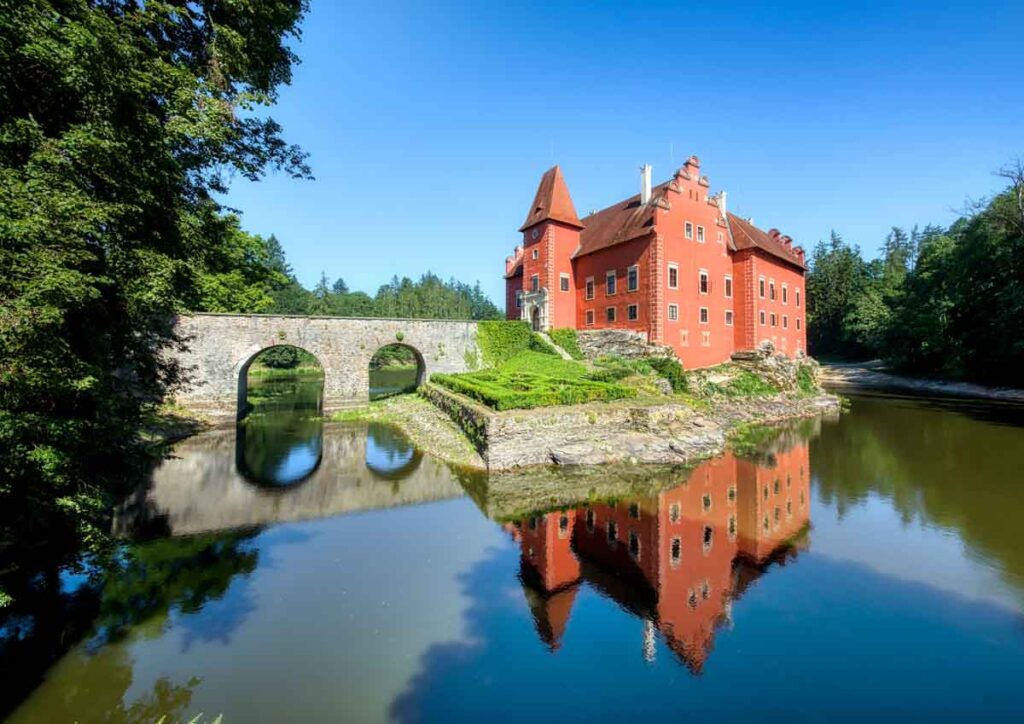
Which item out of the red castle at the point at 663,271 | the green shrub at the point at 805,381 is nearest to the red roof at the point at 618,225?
the red castle at the point at 663,271

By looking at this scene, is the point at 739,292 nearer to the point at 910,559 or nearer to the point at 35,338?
the point at 910,559

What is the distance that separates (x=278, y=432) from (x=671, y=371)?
2319cm

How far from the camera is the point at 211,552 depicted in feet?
34.9

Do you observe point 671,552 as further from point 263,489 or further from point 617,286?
point 617,286

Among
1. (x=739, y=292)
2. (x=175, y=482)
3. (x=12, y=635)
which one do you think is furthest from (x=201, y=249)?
(x=739, y=292)

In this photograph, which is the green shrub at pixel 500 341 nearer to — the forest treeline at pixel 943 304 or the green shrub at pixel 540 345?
the green shrub at pixel 540 345

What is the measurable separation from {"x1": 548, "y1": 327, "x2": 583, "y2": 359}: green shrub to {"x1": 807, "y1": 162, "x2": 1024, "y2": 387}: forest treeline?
34084 millimetres

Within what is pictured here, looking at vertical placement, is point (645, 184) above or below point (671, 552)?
above

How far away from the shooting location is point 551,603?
28.8 ft

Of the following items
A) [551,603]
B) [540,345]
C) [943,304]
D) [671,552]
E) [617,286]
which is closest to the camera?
[551,603]

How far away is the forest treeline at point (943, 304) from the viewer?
38562mm

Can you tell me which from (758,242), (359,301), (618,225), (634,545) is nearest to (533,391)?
(634,545)

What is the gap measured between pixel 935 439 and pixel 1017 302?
2469 centimetres

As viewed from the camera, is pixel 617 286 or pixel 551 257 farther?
pixel 551 257
